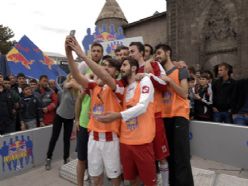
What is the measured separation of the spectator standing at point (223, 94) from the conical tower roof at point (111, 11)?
19867mm

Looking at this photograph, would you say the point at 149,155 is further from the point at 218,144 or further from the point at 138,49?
the point at 218,144

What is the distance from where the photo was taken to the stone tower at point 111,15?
24422 mm

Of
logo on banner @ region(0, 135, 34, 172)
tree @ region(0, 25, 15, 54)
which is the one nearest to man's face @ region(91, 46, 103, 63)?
logo on banner @ region(0, 135, 34, 172)

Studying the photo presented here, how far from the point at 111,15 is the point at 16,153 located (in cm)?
2134

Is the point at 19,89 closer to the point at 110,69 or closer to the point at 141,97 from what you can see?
the point at 110,69

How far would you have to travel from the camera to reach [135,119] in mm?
2834

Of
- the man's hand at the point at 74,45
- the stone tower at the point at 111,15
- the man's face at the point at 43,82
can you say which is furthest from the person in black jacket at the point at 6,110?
the stone tower at the point at 111,15

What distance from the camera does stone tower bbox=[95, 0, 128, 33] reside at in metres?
24.4

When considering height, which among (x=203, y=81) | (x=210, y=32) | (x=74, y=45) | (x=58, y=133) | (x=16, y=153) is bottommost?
(x=16, y=153)

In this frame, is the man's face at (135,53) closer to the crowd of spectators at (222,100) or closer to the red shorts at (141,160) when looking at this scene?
the red shorts at (141,160)

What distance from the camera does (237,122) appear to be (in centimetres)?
549

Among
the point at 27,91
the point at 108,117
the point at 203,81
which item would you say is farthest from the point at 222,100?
the point at 27,91

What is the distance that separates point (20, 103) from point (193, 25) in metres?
11.0

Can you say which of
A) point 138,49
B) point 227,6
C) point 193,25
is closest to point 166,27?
point 193,25
